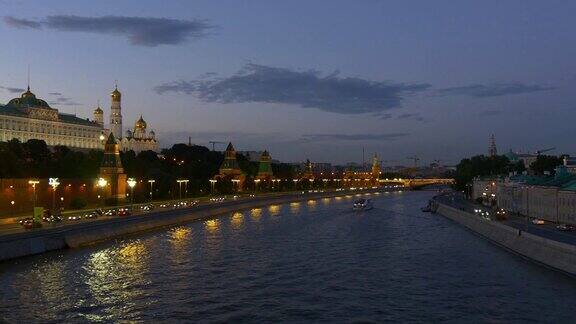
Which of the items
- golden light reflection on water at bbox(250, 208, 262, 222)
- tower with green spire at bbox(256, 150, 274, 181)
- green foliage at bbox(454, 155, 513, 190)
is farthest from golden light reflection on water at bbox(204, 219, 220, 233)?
green foliage at bbox(454, 155, 513, 190)

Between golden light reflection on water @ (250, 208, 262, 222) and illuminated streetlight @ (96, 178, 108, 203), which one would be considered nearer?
illuminated streetlight @ (96, 178, 108, 203)

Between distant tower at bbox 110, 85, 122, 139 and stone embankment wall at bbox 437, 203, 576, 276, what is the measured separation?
476ft

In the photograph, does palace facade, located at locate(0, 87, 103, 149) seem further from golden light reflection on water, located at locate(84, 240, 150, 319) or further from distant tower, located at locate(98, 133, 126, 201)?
golden light reflection on water, located at locate(84, 240, 150, 319)

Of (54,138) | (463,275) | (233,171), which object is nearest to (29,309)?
(463,275)

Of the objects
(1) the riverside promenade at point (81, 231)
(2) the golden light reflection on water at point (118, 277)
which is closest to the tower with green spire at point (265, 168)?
(1) the riverside promenade at point (81, 231)

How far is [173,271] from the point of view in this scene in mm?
36656

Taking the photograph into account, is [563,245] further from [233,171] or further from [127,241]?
[233,171]

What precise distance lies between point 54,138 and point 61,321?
15014 cm

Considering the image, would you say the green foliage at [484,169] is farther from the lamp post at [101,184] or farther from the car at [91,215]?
the car at [91,215]

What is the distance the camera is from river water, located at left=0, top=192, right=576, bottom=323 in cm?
2661

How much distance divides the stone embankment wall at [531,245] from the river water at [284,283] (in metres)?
0.77

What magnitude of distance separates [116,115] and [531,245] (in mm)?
165917

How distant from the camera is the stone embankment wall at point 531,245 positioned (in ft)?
115

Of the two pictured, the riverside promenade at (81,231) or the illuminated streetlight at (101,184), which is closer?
the riverside promenade at (81,231)
